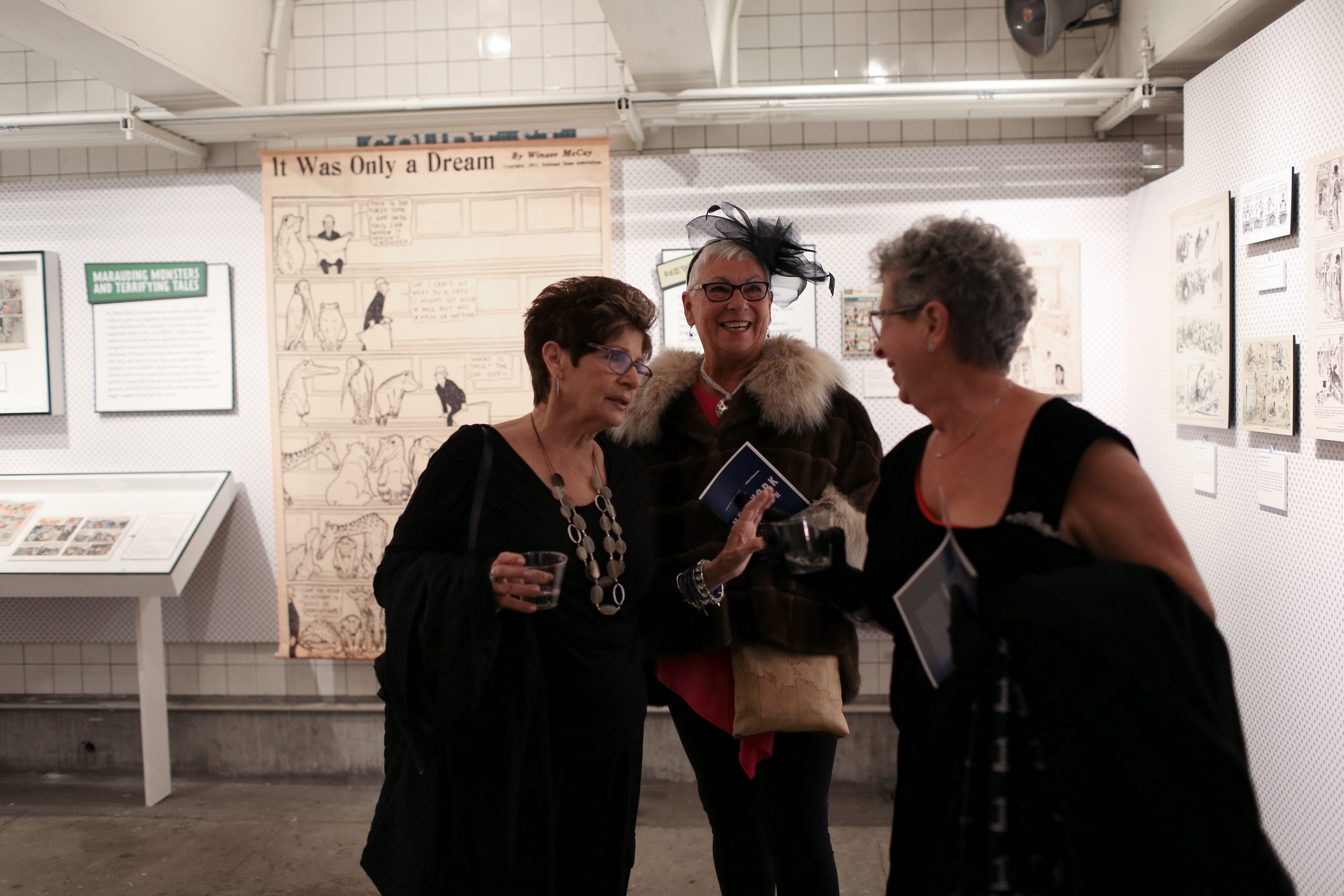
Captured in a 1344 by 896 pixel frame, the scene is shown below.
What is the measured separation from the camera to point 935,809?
1.26m

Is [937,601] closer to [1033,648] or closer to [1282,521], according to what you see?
[1033,648]

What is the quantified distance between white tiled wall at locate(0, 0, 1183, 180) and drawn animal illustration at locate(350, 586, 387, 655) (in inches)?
82.5

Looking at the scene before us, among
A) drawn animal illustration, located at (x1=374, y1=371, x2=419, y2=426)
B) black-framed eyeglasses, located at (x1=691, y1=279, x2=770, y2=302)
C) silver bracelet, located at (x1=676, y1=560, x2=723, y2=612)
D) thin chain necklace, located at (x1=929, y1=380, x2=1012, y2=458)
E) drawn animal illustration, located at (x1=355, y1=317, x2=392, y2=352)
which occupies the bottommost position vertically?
silver bracelet, located at (x1=676, y1=560, x2=723, y2=612)

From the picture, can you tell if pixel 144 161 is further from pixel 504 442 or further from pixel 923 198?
pixel 923 198

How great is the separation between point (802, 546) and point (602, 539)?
46 centimetres

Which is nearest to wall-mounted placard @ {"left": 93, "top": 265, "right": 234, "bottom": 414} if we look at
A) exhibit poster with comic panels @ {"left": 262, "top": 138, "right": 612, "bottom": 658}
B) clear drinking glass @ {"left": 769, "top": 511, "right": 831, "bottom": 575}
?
exhibit poster with comic panels @ {"left": 262, "top": 138, "right": 612, "bottom": 658}

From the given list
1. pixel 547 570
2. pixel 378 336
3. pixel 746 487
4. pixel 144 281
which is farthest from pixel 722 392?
pixel 144 281

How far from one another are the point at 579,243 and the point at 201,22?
175cm

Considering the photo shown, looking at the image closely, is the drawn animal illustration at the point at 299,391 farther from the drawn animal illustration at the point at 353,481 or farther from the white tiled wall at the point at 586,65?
the white tiled wall at the point at 586,65

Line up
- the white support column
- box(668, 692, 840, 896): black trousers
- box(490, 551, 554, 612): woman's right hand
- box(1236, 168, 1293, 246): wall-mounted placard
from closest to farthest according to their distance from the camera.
Result: box(490, 551, 554, 612): woman's right hand
box(668, 692, 840, 896): black trousers
box(1236, 168, 1293, 246): wall-mounted placard
the white support column

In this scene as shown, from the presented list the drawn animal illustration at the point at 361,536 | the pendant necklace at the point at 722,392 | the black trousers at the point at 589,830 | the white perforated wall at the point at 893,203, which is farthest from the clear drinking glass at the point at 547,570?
the drawn animal illustration at the point at 361,536

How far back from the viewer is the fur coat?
1897 millimetres

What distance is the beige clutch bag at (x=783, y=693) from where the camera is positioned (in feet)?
5.91

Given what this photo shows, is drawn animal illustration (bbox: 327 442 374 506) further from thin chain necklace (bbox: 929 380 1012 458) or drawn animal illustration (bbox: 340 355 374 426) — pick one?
thin chain necklace (bbox: 929 380 1012 458)
